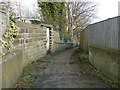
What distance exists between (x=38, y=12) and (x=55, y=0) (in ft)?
9.45

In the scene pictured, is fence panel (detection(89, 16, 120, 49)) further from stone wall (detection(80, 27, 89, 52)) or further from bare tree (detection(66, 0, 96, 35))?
bare tree (detection(66, 0, 96, 35))

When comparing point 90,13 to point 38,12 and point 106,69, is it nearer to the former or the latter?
point 38,12

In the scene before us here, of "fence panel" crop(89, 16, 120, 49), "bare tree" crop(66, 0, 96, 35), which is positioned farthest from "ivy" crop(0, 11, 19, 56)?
"bare tree" crop(66, 0, 96, 35)

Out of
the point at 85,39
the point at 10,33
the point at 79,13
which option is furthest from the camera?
the point at 79,13

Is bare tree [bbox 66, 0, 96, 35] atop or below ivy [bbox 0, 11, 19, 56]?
atop

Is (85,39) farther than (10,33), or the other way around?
(85,39)

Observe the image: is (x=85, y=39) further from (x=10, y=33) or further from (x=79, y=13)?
(x=79, y=13)

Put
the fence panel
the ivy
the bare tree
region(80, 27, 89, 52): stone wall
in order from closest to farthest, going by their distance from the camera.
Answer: the fence panel
the ivy
region(80, 27, 89, 52): stone wall
the bare tree

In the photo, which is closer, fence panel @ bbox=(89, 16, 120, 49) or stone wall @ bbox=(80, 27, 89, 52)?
fence panel @ bbox=(89, 16, 120, 49)

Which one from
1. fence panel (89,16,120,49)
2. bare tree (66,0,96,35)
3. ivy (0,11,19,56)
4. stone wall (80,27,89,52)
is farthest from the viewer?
bare tree (66,0,96,35)

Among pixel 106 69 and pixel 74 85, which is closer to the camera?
pixel 74 85

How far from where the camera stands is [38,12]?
17188mm

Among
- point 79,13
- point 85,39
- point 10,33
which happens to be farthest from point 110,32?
point 79,13

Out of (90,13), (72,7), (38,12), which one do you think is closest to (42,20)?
(38,12)
